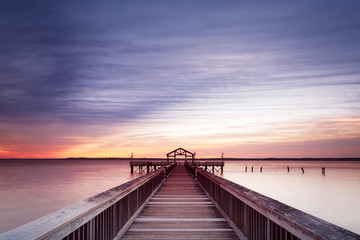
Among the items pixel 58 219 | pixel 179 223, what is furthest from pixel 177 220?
pixel 58 219

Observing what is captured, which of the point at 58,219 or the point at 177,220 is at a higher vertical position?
the point at 58,219

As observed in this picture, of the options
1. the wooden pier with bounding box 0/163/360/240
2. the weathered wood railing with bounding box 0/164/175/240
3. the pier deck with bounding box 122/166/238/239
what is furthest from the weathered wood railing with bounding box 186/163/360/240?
the weathered wood railing with bounding box 0/164/175/240

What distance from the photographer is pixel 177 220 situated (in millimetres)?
6824

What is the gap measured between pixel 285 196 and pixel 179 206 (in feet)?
104

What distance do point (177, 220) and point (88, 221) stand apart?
3356 mm

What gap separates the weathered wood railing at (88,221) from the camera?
248cm

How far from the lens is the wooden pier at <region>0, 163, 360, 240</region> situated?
265cm

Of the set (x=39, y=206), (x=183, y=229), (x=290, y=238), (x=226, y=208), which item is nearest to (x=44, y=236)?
(x=290, y=238)

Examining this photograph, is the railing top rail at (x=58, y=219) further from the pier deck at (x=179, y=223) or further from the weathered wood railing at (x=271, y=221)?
the weathered wood railing at (x=271, y=221)

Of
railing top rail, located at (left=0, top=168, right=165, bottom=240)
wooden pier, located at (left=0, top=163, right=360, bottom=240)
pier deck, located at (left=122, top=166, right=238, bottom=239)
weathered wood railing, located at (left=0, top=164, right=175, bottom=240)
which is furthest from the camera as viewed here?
pier deck, located at (left=122, top=166, right=238, bottom=239)

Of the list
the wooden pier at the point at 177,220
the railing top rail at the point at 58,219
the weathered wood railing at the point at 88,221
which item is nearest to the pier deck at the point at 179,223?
the wooden pier at the point at 177,220

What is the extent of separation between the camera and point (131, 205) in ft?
21.3

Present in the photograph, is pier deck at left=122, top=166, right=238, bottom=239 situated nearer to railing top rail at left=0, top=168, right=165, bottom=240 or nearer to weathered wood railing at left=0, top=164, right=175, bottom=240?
weathered wood railing at left=0, top=164, right=175, bottom=240

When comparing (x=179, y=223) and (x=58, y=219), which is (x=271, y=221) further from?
(x=179, y=223)
